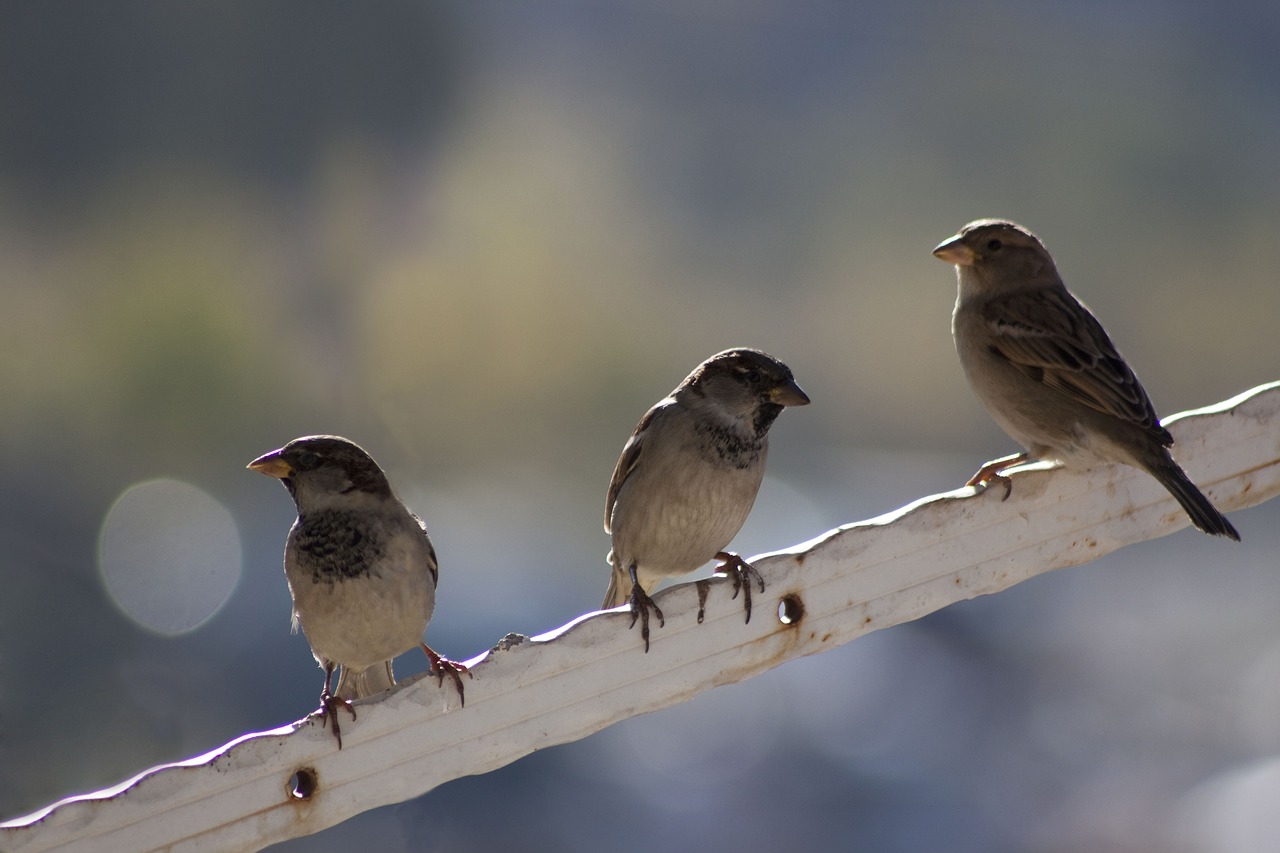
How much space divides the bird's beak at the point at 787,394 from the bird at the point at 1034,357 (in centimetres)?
35

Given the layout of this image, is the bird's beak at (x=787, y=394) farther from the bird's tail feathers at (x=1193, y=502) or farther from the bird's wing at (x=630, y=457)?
the bird's tail feathers at (x=1193, y=502)

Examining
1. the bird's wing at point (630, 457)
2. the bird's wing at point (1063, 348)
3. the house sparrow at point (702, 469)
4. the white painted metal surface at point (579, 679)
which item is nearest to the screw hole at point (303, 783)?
the white painted metal surface at point (579, 679)

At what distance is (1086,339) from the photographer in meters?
2.05

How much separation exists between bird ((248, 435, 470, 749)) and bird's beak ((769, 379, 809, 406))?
0.55 metres

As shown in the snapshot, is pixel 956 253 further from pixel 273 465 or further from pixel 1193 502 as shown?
pixel 273 465

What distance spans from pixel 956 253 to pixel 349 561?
119 centimetres

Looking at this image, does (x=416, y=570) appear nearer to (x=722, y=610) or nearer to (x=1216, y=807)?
(x=722, y=610)

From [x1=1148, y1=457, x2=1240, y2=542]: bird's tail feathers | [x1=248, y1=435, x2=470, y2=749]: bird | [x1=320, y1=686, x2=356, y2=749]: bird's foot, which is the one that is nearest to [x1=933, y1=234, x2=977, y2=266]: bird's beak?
[x1=1148, y1=457, x2=1240, y2=542]: bird's tail feathers

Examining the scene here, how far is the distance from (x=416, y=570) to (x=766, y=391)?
0.55 meters

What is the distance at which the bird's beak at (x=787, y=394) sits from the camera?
169 centimetres

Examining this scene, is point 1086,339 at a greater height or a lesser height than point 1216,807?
greater

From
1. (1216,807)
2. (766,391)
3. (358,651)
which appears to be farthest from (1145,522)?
(1216,807)

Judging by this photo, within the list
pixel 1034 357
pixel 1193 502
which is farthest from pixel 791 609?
pixel 1034 357

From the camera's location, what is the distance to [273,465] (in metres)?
1.60
